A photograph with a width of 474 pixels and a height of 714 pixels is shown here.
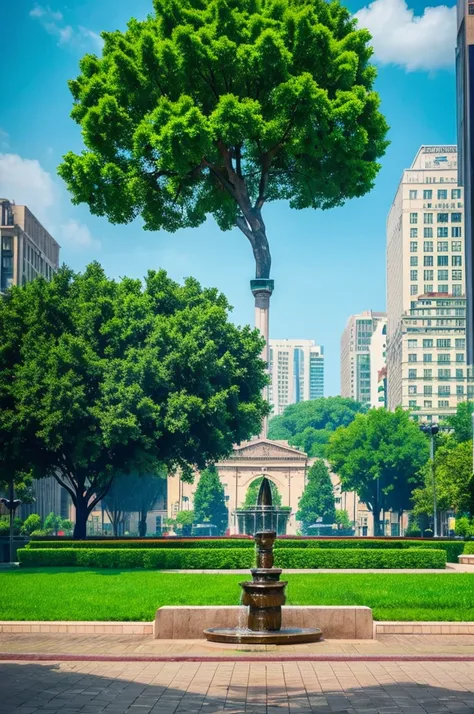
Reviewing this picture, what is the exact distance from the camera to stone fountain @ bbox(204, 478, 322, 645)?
739 inches

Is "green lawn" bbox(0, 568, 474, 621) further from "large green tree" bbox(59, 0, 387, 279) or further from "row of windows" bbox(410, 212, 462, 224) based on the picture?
"row of windows" bbox(410, 212, 462, 224)

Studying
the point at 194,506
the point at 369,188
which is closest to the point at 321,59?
the point at 369,188

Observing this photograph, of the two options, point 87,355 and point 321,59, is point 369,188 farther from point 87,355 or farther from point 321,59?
point 87,355

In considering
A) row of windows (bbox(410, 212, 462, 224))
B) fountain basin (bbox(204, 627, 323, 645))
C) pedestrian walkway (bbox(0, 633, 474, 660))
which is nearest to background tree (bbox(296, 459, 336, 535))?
row of windows (bbox(410, 212, 462, 224))

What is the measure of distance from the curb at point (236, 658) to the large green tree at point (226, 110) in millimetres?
22765

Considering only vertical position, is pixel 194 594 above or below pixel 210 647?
below

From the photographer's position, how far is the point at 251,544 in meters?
45.5

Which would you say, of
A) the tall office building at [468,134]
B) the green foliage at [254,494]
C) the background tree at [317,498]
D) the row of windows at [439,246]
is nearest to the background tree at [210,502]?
the green foliage at [254,494]

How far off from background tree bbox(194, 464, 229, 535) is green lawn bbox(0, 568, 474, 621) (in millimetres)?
108168

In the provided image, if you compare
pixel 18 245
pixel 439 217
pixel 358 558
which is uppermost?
pixel 439 217

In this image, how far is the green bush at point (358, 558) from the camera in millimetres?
42906

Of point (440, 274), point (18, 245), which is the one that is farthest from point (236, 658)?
point (440, 274)

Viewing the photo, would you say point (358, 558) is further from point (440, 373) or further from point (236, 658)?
point (440, 373)

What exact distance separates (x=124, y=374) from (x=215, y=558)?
8.71 metres
